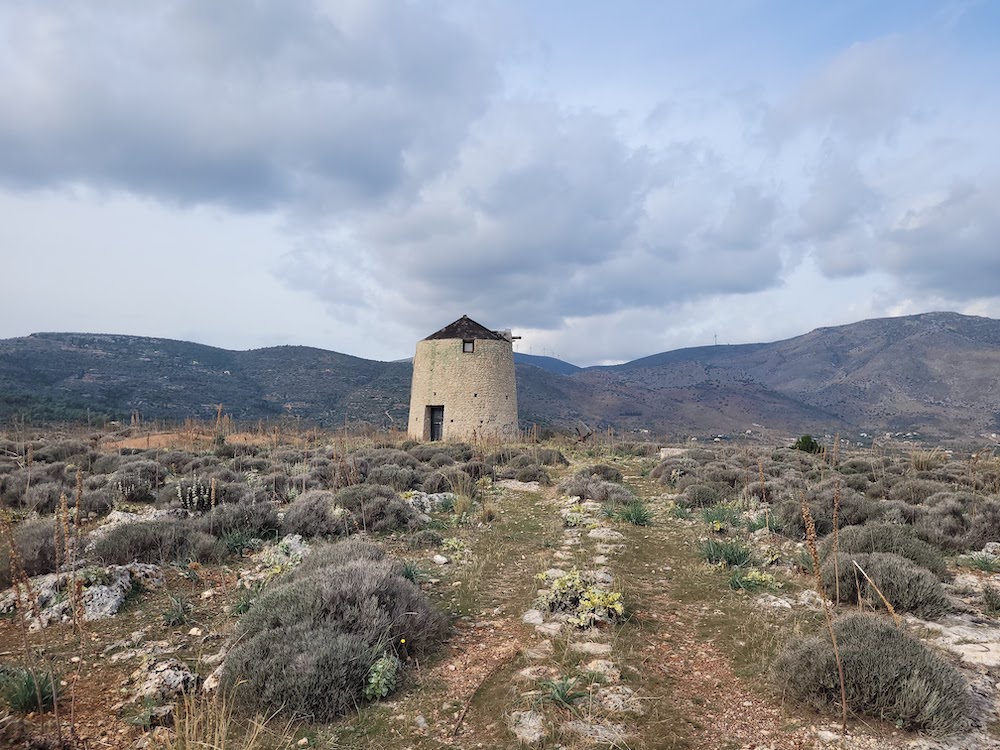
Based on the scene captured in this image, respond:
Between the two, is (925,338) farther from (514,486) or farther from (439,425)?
(514,486)

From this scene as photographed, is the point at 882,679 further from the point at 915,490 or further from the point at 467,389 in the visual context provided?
the point at 467,389

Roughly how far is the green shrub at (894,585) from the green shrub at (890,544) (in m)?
0.53

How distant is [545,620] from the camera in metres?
4.72

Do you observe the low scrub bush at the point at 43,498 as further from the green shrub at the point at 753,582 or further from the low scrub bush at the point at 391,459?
the green shrub at the point at 753,582

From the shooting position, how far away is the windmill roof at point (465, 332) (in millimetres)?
23594

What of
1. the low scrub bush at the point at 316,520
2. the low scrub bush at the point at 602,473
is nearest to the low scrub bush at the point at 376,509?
the low scrub bush at the point at 316,520

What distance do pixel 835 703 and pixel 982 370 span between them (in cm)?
9721

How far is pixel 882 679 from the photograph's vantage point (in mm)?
3230

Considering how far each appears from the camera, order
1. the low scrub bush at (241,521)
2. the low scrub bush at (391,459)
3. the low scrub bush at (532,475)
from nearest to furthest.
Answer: the low scrub bush at (241,521), the low scrub bush at (532,475), the low scrub bush at (391,459)

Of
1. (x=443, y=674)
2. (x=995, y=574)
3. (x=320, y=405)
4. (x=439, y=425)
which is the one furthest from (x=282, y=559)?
(x=320, y=405)

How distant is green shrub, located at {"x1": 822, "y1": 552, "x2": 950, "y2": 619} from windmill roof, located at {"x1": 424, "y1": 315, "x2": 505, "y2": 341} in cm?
1900

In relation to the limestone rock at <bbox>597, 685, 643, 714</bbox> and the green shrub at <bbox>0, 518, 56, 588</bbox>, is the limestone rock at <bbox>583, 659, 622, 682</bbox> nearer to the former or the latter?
the limestone rock at <bbox>597, 685, 643, 714</bbox>

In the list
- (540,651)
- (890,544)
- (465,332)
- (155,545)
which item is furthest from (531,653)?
(465,332)

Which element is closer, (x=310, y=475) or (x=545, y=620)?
(x=545, y=620)
